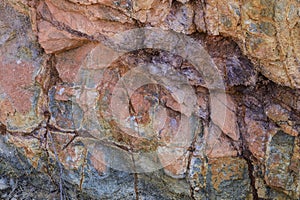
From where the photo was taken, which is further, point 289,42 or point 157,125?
point 157,125

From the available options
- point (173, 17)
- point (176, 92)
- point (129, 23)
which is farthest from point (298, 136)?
point (129, 23)

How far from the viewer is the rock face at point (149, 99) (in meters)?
1.89

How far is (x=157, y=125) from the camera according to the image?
2191mm

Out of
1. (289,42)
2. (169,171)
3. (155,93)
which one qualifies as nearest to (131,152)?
(169,171)

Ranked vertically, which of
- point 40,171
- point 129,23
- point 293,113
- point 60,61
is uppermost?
point 129,23

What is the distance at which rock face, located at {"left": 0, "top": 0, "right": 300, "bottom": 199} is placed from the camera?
189cm

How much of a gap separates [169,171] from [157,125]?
282mm

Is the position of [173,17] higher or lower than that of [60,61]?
higher

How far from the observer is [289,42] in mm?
→ 1737

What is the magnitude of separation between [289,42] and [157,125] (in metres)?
0.83

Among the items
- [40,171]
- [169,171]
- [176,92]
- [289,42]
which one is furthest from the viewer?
[40,171]

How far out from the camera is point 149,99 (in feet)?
7.20

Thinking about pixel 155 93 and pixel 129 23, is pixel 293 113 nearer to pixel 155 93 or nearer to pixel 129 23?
pixel 155 93

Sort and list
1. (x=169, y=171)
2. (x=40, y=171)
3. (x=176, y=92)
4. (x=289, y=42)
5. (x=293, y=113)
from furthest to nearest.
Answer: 1. (x=40, y=171)
2. (x=169, y=171)
3. (x=176, y=92)
4. (x=293, y=113)
5. (x=289, y=42)
